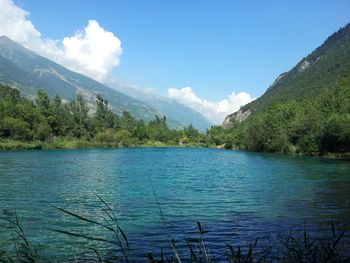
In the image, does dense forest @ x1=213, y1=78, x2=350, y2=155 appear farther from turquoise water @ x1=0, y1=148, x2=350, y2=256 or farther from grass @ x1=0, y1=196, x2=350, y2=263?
grass @ x1=0, y1=196, x2=350, y2=263

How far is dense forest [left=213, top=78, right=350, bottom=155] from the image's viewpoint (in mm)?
108688

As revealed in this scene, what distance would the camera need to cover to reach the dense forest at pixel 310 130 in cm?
10869

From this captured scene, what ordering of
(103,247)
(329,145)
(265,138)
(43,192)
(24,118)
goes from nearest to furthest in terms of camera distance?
(103,247)
(43,192)
(329,145)
(265,138)
(24,118)

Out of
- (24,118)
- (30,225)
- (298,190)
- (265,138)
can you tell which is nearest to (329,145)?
(265,138)

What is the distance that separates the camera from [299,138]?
431 feet

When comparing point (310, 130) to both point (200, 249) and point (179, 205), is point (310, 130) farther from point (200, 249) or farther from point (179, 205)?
point (200, 249)

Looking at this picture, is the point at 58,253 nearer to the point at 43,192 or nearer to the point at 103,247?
the point at 103,247

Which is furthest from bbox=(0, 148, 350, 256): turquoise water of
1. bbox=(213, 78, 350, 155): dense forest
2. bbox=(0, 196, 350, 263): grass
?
bbox=(213, 78, 350, 155): dense forest

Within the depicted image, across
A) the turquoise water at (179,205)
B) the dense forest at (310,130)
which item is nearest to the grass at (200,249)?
the turquoise water at (179,205)

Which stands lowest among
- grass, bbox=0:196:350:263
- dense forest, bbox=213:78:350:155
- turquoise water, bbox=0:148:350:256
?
turquoise water, bbox=0:148:350:256

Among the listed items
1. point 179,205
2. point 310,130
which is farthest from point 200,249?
point 310,130

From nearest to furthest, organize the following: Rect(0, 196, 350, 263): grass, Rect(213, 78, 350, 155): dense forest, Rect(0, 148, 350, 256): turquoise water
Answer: Rect(0, 196, 350, 263): grass < Rect(0, 148, 350, 256): turquoise water < Rect(213, 78, 350, 155): dense forest

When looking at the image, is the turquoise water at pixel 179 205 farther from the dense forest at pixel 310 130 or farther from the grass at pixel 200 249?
the dense forest at pixel 310 130

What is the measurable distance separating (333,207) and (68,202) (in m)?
23.0
